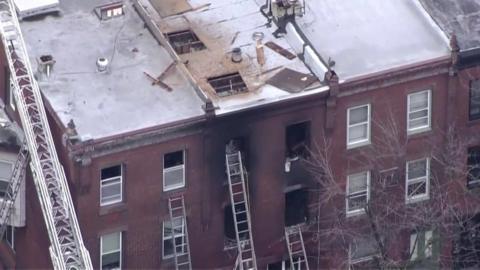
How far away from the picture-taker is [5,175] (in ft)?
265

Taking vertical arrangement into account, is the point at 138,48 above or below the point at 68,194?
above

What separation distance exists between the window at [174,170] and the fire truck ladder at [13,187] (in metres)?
5.46

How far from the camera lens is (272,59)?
79875 millimetres

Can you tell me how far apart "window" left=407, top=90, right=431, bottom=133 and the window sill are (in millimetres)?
11934

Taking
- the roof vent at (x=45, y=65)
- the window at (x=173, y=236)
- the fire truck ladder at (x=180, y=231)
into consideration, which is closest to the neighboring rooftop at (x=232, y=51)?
the fire truck ladder at (x=180, y=231)

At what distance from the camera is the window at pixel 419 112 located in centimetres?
8069

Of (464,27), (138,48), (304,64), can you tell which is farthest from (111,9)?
(464,27)


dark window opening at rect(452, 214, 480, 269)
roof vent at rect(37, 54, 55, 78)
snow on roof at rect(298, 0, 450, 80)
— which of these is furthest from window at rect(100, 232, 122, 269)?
dark window opening at rect(452, 214, 480, 269)

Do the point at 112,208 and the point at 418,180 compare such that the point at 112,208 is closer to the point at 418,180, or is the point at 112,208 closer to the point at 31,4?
the point at 31,4

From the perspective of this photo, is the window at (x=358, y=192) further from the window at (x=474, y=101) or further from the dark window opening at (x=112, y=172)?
the dark window opening at (x=112, y=172)

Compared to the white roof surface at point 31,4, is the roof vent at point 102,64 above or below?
below

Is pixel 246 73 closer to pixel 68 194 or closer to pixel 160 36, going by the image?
pixel 160 36

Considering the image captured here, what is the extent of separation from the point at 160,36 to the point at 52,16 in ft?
14.3

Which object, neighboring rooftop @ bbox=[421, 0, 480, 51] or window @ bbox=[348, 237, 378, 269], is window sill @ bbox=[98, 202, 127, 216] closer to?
window @ bbox=[348, 237, 378, 269]
